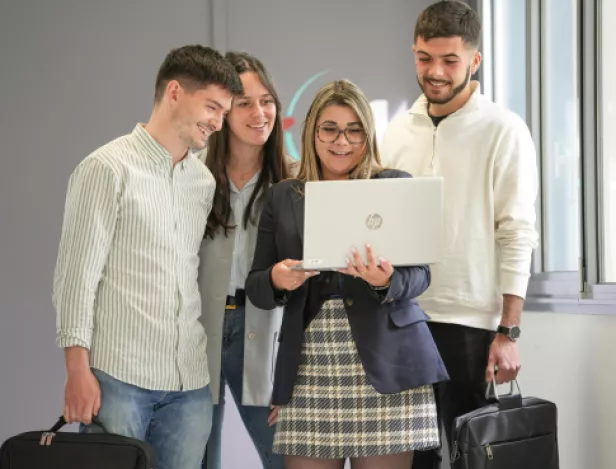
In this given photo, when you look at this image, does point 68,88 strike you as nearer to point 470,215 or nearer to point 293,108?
point 293,108

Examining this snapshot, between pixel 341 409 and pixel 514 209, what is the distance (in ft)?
2.51

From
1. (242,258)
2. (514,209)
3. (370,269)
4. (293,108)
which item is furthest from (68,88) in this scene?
(370,269)

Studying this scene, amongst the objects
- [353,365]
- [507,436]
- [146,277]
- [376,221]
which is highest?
[376,221]

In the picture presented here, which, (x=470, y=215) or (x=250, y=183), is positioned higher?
(x=250, y=183)

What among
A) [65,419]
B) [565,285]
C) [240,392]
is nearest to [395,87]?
[565,285]

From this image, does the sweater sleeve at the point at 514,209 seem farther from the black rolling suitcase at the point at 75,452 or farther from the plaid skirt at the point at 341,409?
the black rolling suitcase at the point at 75,452

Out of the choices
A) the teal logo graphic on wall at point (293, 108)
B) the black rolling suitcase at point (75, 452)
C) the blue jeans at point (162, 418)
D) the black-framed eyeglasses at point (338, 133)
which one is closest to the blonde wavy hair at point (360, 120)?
the black-framed eyeglasses at point (338, 133)

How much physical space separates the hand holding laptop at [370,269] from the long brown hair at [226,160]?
599 mm

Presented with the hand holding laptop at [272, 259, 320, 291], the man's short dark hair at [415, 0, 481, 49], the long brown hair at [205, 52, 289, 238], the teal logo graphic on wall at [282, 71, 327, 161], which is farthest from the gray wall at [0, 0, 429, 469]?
the hand holding laptop at [272, 259, 320, 291]

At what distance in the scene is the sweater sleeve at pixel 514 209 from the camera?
8.05 feet

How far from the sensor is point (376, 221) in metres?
2.09

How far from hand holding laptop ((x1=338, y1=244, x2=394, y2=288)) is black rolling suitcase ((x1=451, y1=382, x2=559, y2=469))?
0.47 meters

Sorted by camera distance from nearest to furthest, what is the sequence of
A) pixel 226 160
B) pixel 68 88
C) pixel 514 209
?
1. pixel 514 209
2. pixel 226 160
3. pixel 68 88

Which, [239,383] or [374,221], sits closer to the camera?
[374,221]
